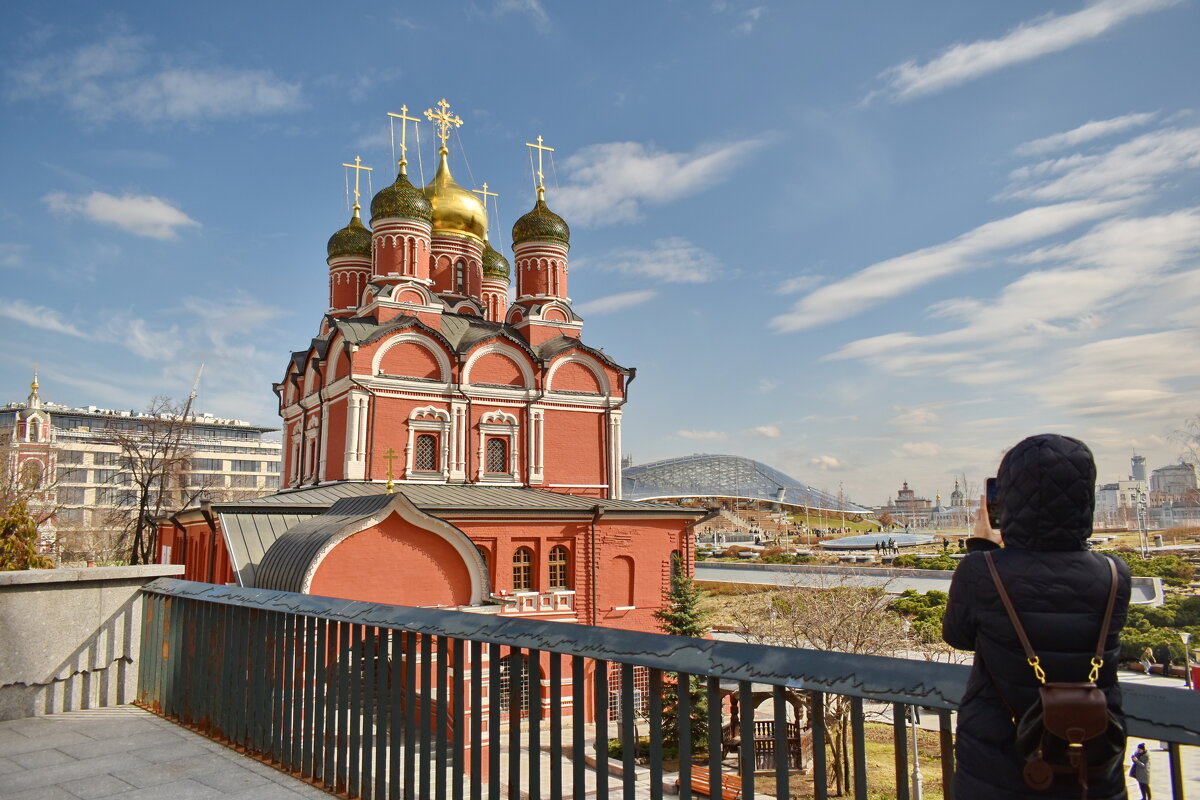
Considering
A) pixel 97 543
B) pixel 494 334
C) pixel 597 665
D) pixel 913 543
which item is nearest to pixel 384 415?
pixel 494 334

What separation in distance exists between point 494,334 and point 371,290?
4090mm

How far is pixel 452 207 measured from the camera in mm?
28062

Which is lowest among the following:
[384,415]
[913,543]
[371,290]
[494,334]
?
[913,543]

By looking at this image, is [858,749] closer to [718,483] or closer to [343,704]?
[343,704]

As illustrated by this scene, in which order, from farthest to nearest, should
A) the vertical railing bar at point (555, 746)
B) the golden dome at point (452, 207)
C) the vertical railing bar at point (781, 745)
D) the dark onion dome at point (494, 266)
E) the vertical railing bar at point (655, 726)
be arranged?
1. the dark onion dome at point (494, 266)
2. the golden dome at point (452, 207)
3. the vertical railing bar at point (555, 746)
4. the vertical railing bar at point (655, 726)
5. the vertical railing bar at point (781, 745)

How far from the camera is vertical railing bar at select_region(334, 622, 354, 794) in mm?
3961

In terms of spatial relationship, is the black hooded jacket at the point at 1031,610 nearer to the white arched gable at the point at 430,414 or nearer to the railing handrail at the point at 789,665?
the railing handrail at the point at 789,665

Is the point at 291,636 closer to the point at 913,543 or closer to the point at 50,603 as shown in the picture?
the point at 50,603

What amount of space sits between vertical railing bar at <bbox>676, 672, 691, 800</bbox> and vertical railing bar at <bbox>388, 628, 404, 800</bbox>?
5.22 feet

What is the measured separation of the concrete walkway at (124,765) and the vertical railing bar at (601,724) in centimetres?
175

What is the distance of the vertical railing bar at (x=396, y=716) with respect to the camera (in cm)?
367

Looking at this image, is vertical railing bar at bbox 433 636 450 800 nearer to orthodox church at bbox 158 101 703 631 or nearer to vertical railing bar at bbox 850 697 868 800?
vertical railing bar at bbox 850 697 868 800

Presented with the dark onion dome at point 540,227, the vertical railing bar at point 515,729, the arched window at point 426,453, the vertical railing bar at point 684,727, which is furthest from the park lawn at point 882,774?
the dark onion dome at point 540,227

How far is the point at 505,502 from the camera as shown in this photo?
2030 centimetres
